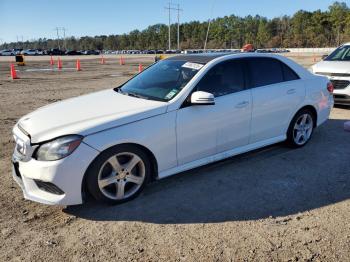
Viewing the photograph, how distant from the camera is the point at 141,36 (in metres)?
183

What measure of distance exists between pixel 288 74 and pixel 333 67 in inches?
172

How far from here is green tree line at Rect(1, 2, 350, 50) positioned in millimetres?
126875

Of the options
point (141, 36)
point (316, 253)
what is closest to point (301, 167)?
point (316, 253)

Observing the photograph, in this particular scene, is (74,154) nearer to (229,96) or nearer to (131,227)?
(131,227)

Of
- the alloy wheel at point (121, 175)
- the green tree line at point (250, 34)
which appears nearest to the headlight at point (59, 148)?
the alloy wheel at point (121, 175)

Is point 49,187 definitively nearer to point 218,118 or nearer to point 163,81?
point 163,81

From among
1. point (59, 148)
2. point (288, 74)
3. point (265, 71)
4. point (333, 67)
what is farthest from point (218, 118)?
point (333, 67)

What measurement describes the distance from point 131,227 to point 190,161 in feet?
4.01

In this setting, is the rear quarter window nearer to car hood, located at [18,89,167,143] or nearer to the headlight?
car hood, located at [18,89,167,143]

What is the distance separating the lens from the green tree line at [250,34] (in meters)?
127

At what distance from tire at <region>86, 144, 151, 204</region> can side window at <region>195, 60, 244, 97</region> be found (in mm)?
1162

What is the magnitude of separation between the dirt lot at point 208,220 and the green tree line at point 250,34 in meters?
126

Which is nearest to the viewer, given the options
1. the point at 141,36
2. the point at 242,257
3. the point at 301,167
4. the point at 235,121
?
the point at 242,257

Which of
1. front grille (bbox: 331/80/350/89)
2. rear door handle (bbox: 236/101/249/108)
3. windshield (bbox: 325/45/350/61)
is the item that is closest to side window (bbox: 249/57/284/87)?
rear door handle (bbox: 236/101/249/108)
